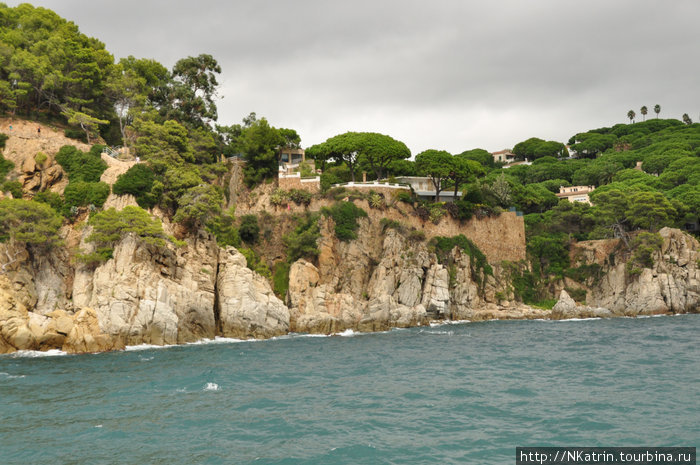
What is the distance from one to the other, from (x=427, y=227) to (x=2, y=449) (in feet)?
155

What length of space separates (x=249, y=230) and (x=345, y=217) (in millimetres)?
9170

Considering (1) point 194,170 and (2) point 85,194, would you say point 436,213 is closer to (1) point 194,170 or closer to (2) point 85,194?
(1) point 194,170

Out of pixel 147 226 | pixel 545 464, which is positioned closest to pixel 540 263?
pixel 147 226

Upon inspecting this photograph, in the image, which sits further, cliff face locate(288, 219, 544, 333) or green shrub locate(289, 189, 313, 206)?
green shrub locate(289, 189, 313, 206)

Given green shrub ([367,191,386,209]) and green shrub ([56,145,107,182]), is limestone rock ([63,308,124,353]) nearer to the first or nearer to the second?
green shrub ([56,145,107,182])

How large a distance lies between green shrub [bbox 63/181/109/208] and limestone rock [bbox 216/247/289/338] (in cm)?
1122

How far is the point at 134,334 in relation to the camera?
37.1 meters

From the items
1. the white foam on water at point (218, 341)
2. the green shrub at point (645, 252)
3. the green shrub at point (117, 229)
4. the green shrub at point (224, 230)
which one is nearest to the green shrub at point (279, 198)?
the green shrub at point (224, 230)

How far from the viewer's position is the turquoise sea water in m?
17.1

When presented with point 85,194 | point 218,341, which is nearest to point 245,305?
point 218,341

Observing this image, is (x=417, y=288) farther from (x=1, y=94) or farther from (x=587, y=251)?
(x=1, y=94)

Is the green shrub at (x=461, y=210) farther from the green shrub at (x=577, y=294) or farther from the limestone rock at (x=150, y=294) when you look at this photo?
the limestone rock at (x=150, y=294)

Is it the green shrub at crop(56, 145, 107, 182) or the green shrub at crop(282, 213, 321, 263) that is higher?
the green shrub at crop(56, 145, 107, 182)

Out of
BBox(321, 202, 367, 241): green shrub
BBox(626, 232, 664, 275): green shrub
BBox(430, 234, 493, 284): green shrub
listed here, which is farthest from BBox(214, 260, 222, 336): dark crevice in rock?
BBox(626, 232, 664, 275): green shrub
